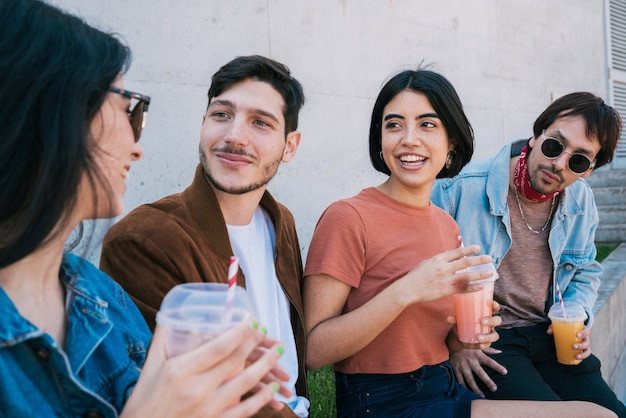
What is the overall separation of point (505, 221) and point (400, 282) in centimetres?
148

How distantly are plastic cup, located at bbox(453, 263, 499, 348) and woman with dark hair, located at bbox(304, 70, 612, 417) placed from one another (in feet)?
0.13

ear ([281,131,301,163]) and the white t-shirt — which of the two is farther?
ear ([281,131,301,163])

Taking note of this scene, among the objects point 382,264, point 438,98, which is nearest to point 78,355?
point 382,264

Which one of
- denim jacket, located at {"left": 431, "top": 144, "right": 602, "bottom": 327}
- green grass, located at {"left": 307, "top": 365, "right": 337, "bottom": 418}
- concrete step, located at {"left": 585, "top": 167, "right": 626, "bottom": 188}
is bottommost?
green grass, located at {"left": 307, "top": 365, "right": 337, "bottom": 418}

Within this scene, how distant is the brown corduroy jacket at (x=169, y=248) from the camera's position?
193 centimetres

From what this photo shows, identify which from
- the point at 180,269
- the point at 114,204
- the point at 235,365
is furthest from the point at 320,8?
the point at 235,365

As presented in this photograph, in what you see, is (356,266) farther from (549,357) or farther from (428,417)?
(549,357)

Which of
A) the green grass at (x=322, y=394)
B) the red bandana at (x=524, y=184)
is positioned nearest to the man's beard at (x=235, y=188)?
the green grass at (x=322, y=394)

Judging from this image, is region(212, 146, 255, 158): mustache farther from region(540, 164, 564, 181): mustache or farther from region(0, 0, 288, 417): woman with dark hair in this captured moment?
region(540, 164, 564, 181): mustache

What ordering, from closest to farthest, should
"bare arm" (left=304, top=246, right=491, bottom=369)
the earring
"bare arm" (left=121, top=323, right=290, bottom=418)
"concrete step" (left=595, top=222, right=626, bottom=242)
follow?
"bare arm" (left=121, top=323, right=290, bottom=418) → "bare arm" (left=304, top=246, right=491, bottom=369) → the earring → "concrete step" (left=595, top=222, right=626, bottom=242)

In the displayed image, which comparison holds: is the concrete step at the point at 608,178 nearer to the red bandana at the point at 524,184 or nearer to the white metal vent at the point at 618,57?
the white metal vent at the point at 618,57

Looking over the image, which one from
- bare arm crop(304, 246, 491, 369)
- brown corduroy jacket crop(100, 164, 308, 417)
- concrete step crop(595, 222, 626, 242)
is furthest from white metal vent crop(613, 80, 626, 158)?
brown corduroy jacket crop(100, 164, 308, 417)

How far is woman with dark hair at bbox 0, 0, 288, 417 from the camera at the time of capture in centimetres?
110

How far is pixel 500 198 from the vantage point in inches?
132
